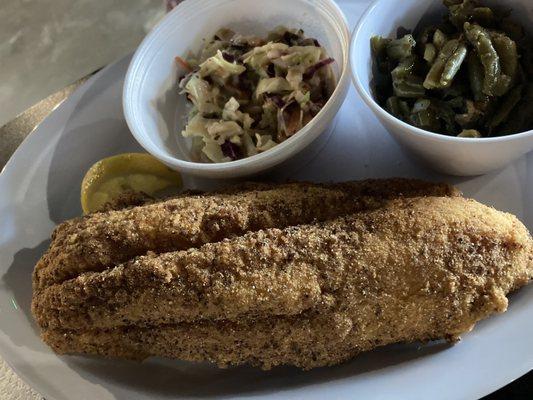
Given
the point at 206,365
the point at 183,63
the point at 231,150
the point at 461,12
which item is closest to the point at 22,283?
the point at 206,365

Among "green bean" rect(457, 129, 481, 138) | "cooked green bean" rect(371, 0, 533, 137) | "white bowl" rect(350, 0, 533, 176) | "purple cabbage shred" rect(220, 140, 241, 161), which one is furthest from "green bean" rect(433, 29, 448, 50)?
"purple cabbage shred" rect(220, 140, 241, 161)

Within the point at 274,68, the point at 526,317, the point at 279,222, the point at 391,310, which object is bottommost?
the point at 526,317

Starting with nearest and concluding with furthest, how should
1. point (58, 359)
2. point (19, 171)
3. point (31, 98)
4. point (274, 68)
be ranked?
point (58, 359) < point (274, 68) < point (19, 171) < point (31, 98)

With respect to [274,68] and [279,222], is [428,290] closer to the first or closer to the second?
[279,222]

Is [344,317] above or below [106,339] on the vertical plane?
below

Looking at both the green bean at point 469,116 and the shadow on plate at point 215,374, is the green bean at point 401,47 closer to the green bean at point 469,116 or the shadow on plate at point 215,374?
the green bean at point 469,116

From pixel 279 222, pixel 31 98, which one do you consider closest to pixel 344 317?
pixel 279 222

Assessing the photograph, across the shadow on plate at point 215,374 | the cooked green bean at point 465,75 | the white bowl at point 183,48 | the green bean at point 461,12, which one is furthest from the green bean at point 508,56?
the shadow on plate at point 215,374

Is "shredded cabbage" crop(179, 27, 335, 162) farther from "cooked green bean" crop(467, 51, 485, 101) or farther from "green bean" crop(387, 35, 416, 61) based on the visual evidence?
"cooked green bean" crop(467, 51, 485, 101)
